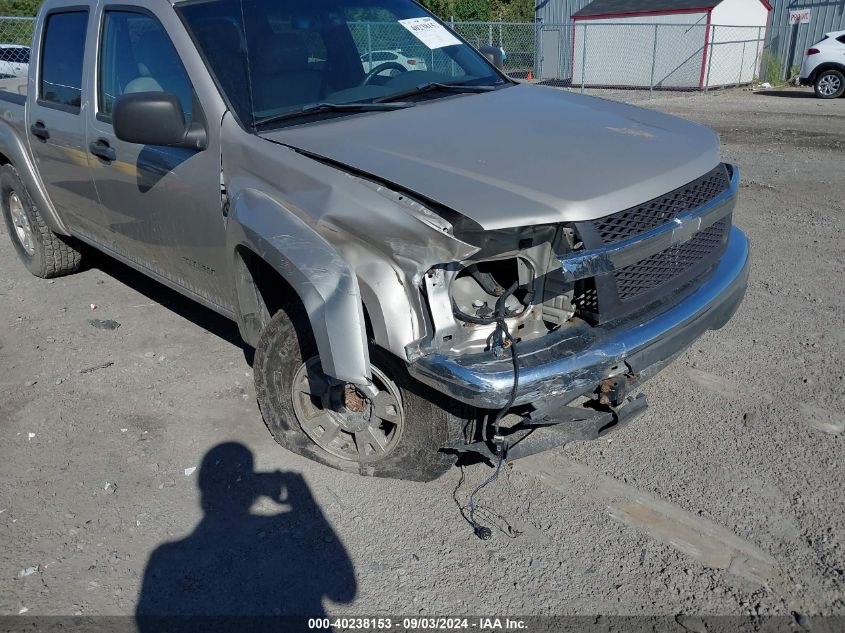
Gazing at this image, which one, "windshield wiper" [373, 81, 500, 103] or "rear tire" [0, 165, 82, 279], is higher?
"windshield wiper" [373, 81, 500, 103]

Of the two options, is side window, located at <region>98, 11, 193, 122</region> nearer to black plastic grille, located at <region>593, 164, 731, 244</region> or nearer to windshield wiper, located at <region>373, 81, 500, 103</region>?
windshield wiper, located at <region>373, 81, 500, 103</region>

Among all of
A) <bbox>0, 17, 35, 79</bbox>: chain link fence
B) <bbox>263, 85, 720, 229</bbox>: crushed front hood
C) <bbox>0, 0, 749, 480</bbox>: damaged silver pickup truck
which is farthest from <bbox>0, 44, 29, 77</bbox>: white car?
<bbox>263, 85, 720, 229</bbox>: crushed front hood

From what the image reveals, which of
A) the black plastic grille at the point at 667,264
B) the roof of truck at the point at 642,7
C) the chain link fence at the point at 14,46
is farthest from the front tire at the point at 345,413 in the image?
the roof of truck at the point at 642,7

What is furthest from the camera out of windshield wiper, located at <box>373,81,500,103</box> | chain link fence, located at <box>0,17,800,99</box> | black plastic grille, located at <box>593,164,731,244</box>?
chain link fence, located at <box>0,17,800,99</box>

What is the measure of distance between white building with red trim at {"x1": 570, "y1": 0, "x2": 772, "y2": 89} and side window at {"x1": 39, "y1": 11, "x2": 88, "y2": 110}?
1884 cm

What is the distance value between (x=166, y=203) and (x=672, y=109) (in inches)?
615

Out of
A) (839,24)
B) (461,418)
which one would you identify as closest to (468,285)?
(461,418)

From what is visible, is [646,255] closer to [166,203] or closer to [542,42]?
[166,203]

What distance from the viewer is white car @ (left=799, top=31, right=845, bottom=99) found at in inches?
679

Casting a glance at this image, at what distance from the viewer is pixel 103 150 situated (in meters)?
4.20

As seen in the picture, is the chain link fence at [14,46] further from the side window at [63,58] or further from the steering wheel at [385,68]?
the steering wheel at [385,68]

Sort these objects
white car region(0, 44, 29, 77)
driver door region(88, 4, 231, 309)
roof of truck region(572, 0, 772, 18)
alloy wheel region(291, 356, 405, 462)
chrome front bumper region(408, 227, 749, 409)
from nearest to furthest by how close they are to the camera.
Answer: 1. chrome front bumper region(408, 227, 749, 409)
2. alloy wheel region(291, 356, 405, 462)
3. driver door region(88, 4, 231, 309)
4. white car region(0, 44, 29, 77)
5. roof of truck region(572, 0, 772, 18)

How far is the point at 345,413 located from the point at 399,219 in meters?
1.07

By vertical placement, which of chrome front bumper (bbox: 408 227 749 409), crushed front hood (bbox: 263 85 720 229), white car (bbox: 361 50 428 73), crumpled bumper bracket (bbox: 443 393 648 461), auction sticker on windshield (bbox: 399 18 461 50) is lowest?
crumpled bumper bracket (bbox: 443 393 648 461)
